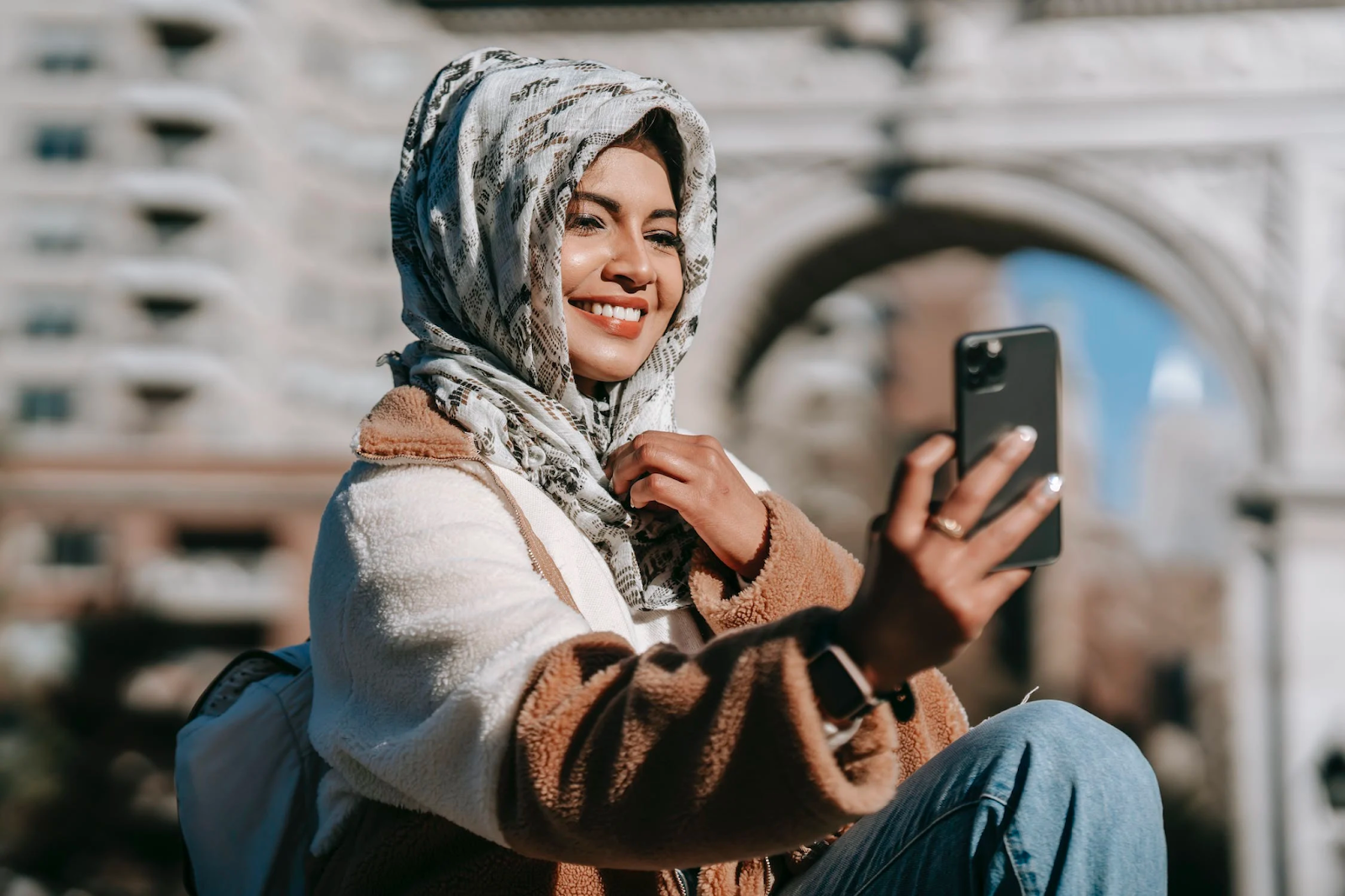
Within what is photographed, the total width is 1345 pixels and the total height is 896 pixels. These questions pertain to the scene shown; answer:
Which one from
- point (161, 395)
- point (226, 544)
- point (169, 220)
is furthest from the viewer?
point (169, 220)

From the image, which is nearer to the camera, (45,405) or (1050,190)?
(1050,190)

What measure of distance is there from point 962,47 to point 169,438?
1107 cm

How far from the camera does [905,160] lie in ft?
40.0

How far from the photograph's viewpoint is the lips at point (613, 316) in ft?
5.61

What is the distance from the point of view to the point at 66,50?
66.4 feet

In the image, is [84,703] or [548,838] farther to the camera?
[84,703]

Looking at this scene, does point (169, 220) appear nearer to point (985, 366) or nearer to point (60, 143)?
point (60, 143)

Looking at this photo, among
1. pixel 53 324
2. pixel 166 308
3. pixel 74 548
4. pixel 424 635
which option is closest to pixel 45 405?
pixel 53 324

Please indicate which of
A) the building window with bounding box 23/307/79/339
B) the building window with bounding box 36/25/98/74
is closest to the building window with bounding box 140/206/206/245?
the building window with bounding box 23/307/79/339

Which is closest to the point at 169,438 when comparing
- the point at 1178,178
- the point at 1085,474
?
the point at 1178,178

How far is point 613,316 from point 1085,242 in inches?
429

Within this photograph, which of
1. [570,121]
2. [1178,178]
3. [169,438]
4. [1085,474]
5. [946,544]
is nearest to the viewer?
[946,544]

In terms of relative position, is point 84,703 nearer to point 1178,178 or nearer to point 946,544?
point 1178,178

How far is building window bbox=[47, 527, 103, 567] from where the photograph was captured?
18234mm
